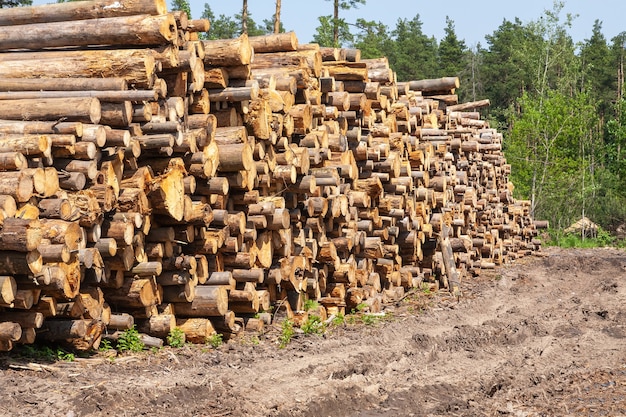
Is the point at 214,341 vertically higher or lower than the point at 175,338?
lower

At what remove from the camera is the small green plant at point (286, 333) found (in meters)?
9.65

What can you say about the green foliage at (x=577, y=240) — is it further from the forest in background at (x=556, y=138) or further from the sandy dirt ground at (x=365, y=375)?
the sandy dirt ground at (x=365, y=375)

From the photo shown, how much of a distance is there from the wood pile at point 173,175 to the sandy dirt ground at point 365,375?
1.75ft

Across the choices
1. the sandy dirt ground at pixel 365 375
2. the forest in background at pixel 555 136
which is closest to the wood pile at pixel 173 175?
the sandy dirt ground at pixel 365 375

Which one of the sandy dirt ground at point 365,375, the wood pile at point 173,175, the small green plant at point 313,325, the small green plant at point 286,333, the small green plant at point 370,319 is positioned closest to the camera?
the sandy dirt ground at point 365,375

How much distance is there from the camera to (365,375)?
8.16 m

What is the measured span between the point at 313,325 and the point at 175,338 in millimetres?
2312

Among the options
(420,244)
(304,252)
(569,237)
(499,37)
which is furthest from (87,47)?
(499,37)

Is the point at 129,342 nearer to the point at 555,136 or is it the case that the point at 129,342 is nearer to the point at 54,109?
the point at 54,109

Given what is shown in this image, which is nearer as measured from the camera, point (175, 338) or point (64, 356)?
point (64, 356)

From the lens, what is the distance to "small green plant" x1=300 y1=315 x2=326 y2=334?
10452mm

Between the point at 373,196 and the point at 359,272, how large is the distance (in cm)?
123

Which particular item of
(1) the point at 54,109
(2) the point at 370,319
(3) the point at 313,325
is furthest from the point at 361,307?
(1) the point at 54,109

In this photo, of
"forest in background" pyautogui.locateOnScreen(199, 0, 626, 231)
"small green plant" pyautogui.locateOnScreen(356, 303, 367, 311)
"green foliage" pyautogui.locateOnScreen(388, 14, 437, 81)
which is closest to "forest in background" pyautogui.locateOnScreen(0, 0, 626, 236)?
"forest in background" pyautogui.locateOnScreen(199, 0, 626, 231)
